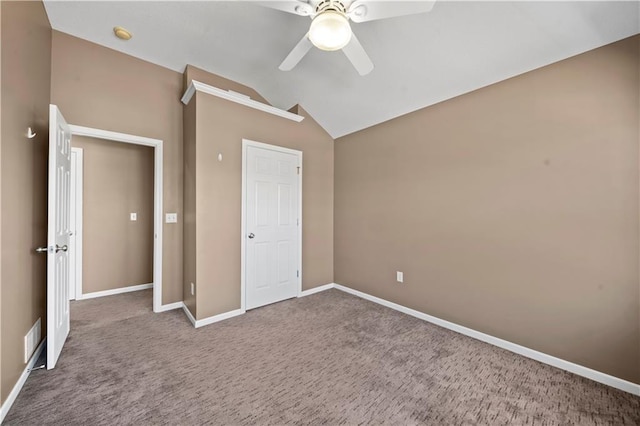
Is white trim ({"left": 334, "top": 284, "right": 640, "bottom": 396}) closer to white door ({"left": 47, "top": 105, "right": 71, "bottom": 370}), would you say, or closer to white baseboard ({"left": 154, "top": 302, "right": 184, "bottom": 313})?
white baseboard ({"left": 154, "top": 302, "right": 184, "bottom": 313})

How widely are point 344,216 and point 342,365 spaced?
2.25 m

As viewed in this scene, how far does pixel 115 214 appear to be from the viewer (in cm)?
375

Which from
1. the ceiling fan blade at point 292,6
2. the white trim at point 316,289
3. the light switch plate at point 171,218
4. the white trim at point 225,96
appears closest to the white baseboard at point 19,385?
the light switch plate at point 171,218

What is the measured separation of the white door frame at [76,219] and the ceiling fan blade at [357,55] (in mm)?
3822

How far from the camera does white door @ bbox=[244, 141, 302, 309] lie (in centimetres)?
317

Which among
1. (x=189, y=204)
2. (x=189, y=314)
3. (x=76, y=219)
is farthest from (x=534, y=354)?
(x=76, y=219)

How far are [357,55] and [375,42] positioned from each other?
28.7 inches

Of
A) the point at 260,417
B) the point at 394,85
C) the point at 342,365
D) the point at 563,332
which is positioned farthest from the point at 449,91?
the point at 260,417

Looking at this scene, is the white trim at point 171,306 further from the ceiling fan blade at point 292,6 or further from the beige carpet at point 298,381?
the ceiling fan blade at point 292,6


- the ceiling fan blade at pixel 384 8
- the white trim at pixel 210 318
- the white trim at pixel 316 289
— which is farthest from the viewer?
the white trim at pixel 316 289

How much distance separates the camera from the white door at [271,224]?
317 centimetres

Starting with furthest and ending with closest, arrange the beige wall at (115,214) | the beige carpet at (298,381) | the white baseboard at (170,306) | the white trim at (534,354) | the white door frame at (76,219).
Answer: the beige wall at (115,214)
the white door frame at (76,219)
the white baseboard at (170,306)
the white trim at (534,354)
the beige carpet at (298,381)

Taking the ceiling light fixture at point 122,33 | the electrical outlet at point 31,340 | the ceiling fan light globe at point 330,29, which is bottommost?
the electrical outlet at point 31,340

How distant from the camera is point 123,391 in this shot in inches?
68.8
